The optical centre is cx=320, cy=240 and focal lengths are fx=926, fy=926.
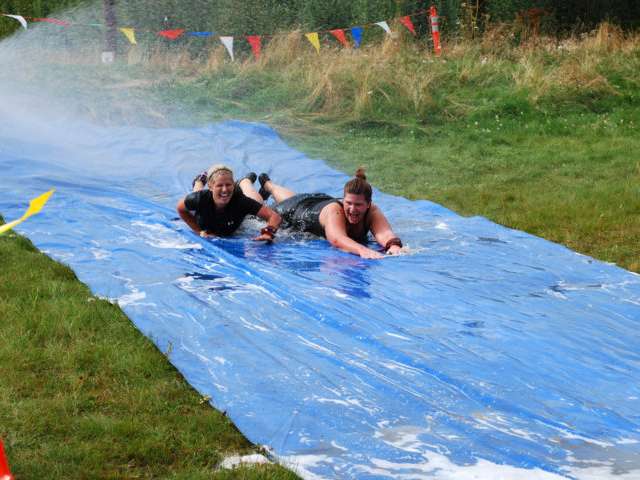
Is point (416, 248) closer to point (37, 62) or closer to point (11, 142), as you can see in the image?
point (11, 142)

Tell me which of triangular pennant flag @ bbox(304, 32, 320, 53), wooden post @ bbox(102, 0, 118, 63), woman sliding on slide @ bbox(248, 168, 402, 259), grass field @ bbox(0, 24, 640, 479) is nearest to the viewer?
grass field @ bbox(0, 24, 640, 479)

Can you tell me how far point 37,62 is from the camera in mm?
18609

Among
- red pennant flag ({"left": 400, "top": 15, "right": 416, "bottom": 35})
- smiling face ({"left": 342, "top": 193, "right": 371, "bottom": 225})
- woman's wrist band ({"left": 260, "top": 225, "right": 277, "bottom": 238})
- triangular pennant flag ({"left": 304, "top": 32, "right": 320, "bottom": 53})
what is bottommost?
woman's wrist band ({"left": 260, "top": 225, "right": 277, "bottom": 238})

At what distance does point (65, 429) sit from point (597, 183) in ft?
26.1

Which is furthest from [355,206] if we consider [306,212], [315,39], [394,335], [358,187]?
[315,39]

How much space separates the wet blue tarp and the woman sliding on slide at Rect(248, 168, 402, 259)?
0.15m

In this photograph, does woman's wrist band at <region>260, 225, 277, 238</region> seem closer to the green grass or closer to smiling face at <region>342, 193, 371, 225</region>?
smiling face at <region>342, 193, 371, 225</region>

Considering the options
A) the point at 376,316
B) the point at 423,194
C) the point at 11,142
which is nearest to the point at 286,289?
the point at 376,316

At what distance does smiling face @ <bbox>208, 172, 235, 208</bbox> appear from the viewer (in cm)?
776

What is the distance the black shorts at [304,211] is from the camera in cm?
787

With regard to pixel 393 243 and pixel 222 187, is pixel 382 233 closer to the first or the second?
pixel 393 243

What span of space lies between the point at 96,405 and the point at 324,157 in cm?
831

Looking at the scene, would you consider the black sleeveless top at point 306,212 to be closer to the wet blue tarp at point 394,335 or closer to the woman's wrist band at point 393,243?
the wet blue tarp at point 394,335

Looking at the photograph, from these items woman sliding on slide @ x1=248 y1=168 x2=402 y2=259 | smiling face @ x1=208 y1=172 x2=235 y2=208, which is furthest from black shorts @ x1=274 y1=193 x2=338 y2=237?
smiling face @ x1=208 y1=172 x2=235 y2=208
